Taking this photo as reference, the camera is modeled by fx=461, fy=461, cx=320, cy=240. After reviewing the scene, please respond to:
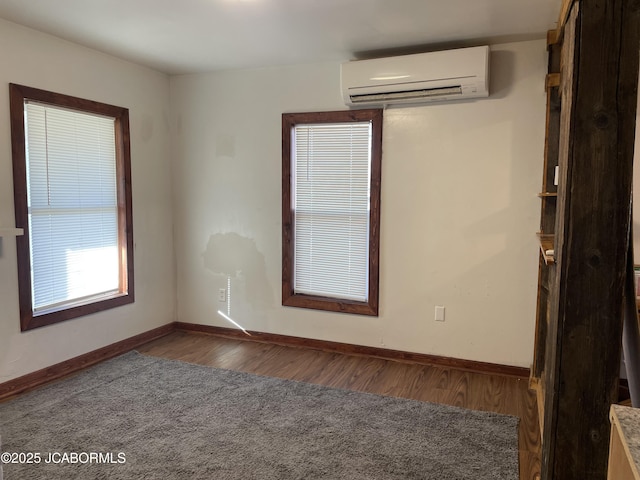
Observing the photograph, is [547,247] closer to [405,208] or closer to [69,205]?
[405,208]

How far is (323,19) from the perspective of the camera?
2.81 metres

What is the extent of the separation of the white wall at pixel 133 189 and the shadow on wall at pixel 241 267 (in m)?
0.48

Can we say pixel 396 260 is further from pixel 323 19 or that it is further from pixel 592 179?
pixel 592 179

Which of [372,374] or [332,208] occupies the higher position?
[332,208]

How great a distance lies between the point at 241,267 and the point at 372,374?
155 cm

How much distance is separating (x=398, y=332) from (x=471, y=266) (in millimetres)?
786

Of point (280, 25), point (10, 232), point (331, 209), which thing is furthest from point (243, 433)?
point (280, 25)

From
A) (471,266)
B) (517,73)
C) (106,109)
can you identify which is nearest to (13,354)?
(106,109)

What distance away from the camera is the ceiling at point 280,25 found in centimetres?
261

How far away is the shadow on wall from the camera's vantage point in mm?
4137

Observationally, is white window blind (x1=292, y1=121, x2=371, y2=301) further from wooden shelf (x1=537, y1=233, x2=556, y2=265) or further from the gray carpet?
wooden shelf (x1=537, y1=233, x2=556, y2=265)

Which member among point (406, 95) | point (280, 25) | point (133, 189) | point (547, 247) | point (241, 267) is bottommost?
point (241, 267)

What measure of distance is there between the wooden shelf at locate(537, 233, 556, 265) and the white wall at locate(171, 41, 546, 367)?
383mm

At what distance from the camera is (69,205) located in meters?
3.40
